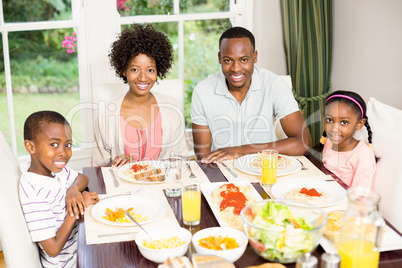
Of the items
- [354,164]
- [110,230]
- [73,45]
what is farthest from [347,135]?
[73,45]

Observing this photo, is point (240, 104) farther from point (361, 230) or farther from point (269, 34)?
point (361, 230)

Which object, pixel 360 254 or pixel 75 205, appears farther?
pixel 75 205

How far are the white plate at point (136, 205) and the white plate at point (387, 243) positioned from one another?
0.51m

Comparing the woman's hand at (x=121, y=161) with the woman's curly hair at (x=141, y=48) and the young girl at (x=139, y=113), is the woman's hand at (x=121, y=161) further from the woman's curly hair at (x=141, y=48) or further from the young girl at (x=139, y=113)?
the woman's curly hair at (x=141, y=48)

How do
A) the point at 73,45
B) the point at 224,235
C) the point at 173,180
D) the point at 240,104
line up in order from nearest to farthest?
the point at 224,235 → the point at 173,180 → the point at 240,104 → the point at 73,45

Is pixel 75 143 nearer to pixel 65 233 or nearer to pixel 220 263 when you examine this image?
pixel 65 233

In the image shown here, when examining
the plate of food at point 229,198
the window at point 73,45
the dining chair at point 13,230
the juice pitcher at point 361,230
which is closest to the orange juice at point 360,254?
the juice pitcher at point 361,230

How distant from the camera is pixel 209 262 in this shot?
3.91 feet

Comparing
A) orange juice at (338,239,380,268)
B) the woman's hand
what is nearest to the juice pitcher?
orange juice at (338,239,380,268)

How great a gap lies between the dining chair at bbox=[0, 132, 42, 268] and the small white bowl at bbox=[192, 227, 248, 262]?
1.92ft

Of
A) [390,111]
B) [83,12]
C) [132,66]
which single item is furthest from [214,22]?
[390,111]

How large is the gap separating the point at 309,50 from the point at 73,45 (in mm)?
1532

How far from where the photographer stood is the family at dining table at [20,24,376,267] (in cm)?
206

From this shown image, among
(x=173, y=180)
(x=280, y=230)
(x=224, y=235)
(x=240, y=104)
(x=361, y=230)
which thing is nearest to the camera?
(x=361, y=230)
